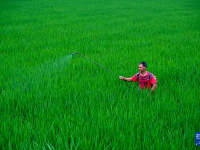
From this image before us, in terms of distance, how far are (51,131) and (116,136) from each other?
532 mm

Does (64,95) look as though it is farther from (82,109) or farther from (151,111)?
(151,111)

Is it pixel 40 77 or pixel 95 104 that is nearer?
pixel 95 104

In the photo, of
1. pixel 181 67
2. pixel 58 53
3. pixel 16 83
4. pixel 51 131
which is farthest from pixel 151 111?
pixel 58 53

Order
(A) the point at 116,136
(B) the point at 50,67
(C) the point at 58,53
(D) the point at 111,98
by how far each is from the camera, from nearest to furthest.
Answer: (A) the point at 116,136 → (D) the point at 111,98 → (B) the point at 50,67 → (C) the point at 58,53

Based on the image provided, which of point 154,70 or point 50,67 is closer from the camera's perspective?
point 154,70

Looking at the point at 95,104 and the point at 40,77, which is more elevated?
the point at 40,77

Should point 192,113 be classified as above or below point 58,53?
below

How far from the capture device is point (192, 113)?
1.73 meters

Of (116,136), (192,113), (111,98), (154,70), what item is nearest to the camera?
(116,136)

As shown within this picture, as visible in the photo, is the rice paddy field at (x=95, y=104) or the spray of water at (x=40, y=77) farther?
the spray of water at (x=40, y=77)

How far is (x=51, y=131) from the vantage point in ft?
4.94

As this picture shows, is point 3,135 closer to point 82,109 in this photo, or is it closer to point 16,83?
point 82,109

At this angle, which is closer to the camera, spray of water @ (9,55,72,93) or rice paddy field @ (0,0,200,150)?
rice paddy field @ (0,0,200,150)

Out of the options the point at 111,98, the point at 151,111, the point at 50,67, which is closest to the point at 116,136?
the point at 151,111
